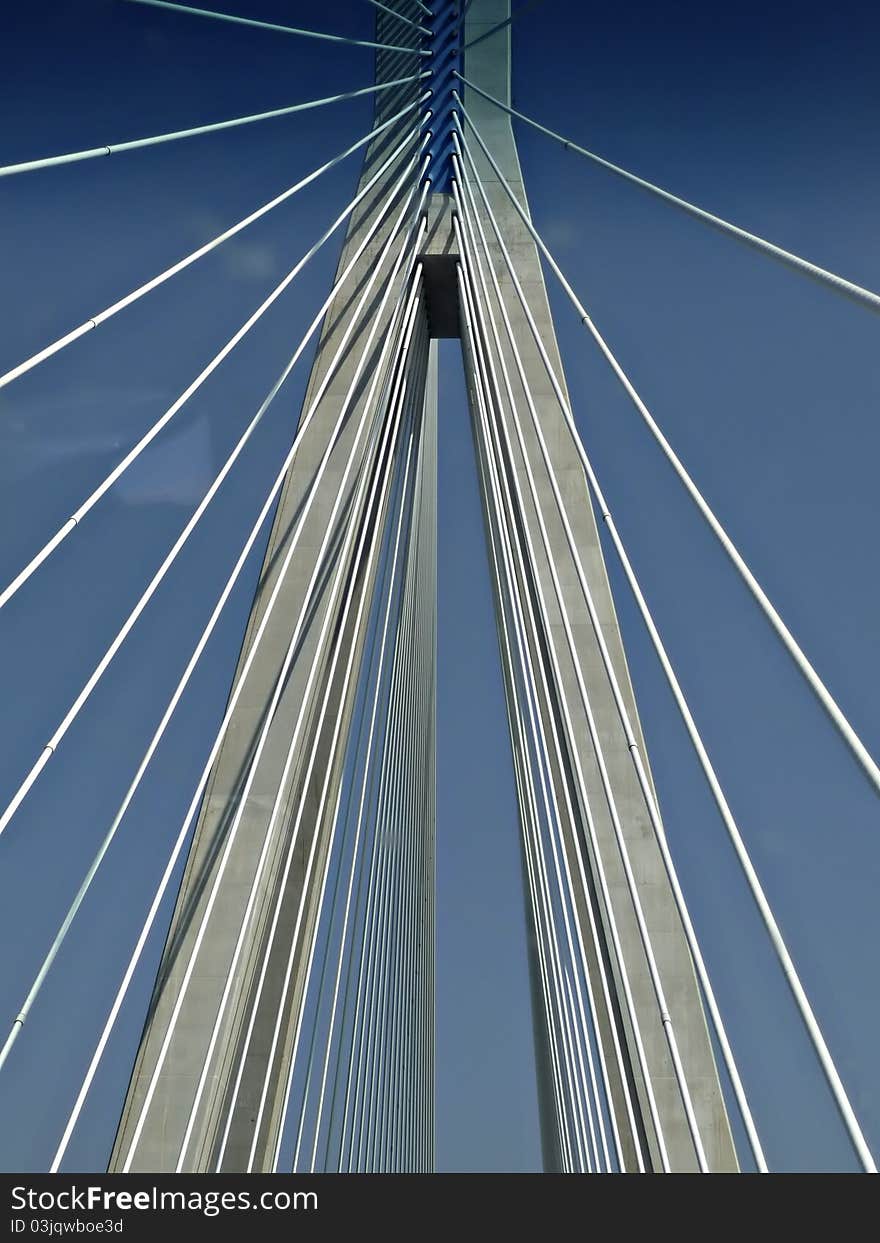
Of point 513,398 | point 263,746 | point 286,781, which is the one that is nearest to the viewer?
point 286,781

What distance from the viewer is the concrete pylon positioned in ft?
33.6

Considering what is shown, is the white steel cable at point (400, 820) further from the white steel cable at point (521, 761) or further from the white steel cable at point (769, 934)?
the white steel cable at point (769, 934)

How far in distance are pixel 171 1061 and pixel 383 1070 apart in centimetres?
599

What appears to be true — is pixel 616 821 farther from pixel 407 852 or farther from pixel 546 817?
pixel 407 852

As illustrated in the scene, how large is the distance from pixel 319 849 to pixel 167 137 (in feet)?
19.1

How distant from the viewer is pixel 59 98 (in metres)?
13.3

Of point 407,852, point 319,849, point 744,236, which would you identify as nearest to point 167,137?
point 744,236

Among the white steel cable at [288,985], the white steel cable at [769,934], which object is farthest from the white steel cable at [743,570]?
the white steel cable at [288,985]

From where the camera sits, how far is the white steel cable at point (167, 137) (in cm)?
766

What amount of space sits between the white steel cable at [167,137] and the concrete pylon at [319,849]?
1.80 metres

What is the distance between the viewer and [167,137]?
964 cm

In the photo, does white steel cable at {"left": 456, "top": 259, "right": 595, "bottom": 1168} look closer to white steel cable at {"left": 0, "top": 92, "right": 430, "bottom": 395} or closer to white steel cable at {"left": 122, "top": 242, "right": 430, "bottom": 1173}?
white steel cable at {"left": 122, "top": 242, "right": 430, "bottom": 1173}

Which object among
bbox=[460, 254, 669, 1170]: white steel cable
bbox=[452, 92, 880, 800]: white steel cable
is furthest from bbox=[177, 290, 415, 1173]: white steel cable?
bbox=[452, 92, 880, 800]: white steel cable
